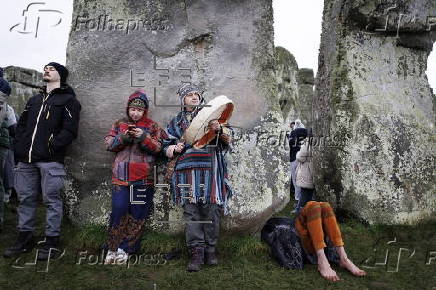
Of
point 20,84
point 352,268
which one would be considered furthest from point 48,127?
point 20,84

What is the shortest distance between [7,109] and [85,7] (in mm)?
1591

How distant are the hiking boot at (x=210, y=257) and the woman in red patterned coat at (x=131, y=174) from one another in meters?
0.61

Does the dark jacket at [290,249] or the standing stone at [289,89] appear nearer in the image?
the dark jacket at [290,249]

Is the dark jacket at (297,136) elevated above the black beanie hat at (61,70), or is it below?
below

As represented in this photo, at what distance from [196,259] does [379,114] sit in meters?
2.72

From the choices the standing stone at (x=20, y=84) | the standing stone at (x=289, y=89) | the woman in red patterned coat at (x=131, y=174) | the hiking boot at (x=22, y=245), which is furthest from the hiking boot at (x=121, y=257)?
the standing stone at (x=289, y=89)

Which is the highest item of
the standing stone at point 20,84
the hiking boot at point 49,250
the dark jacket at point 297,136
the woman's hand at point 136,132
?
the standing stone at point 20,84

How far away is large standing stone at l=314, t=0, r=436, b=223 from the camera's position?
431 centimetres

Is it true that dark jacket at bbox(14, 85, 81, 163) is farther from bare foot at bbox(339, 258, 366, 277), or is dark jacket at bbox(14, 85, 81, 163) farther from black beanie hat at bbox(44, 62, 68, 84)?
bare foot at bbox(339, 258, 366, 277)

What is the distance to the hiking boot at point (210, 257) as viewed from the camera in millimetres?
3105

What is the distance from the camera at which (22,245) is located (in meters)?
3.29

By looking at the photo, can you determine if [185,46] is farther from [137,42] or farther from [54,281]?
[54,281]

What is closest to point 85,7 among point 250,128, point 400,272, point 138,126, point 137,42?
point 137,42

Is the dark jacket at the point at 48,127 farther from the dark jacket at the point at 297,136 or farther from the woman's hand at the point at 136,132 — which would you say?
the dark jacket at the point at 297,136
